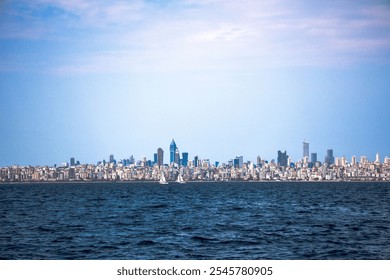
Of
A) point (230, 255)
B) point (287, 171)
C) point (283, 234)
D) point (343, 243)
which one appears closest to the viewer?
point (230, 255)

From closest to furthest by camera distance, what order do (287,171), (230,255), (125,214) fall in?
(230,255)
(125,214)
(287,171)

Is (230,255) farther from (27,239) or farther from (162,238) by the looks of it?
(27,239)

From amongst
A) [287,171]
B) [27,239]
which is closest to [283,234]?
[27,239]
